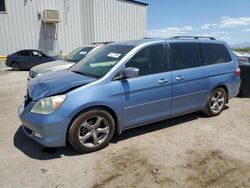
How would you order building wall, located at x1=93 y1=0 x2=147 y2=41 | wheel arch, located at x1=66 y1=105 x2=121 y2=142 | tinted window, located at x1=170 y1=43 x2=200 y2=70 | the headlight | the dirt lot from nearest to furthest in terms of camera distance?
the dirt lot
the headlight
wheel arch, located at x1=66 y1=105 x2=121 y2=142
tinted window, located at x1=170 y1=43 x2=200 y2=70
building wall, located at x1=93 y1=0 x2=147 y2=41

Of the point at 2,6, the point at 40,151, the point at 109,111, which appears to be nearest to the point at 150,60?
the point at 109,111

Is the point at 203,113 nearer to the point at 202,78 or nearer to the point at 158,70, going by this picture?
the point at 202,78

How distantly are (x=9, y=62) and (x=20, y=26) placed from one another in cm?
317

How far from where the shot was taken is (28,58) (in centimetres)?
1501

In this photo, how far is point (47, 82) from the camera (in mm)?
3922

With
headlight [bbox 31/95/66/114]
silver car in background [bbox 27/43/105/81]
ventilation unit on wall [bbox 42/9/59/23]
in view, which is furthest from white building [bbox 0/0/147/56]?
headlight [bbox 31/95/66/114]

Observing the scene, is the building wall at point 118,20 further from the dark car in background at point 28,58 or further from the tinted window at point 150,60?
the tinted window at point 150,60

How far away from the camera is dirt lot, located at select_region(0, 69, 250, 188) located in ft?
10.2

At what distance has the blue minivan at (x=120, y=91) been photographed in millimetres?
3523

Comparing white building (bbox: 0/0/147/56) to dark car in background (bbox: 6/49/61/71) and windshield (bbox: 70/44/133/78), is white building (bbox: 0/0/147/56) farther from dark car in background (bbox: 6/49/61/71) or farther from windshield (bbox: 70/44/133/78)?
windshield (bbox: 70/44/133/78)

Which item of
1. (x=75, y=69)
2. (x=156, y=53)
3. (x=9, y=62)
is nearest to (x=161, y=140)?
(x=156, y=53)

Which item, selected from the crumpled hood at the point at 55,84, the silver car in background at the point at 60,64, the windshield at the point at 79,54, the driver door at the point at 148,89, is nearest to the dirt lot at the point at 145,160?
the driver door at the point at 148,89

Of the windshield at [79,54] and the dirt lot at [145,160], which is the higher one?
the windshield at [79,54]

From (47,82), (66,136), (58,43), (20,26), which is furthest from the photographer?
(58,43)
